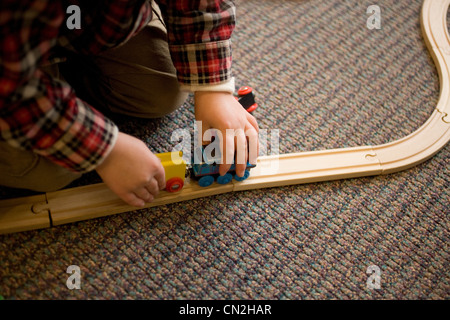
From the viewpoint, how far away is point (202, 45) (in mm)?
648

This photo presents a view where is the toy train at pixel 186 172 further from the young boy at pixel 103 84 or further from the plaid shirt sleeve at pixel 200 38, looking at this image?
the plaid shirt sleeve at pixel 200 38

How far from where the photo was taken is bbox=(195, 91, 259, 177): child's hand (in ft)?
2.17

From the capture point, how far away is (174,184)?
714mm

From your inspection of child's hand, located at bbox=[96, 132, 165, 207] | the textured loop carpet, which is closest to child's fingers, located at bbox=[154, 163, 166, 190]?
child's hand, located at bbox=[96, 132, 165, 207]

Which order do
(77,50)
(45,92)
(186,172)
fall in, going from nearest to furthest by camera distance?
(45,92) → (77,50) → (186,172)

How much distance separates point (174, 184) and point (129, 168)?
14 cm

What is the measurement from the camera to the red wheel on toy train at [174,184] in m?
0.71

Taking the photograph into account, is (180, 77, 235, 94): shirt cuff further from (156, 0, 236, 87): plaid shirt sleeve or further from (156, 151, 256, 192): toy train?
(156, 151, 256, 192): toy train

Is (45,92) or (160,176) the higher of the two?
(45,92)

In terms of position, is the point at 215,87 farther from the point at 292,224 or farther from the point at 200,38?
the point at 292,224

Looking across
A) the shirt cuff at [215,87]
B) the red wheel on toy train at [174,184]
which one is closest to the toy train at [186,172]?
the red wheel on toy train at [174,184]

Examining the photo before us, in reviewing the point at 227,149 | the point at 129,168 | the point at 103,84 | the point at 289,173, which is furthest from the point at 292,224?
the point at 103,84

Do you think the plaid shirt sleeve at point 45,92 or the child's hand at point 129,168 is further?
the child's hand at point 129,168
